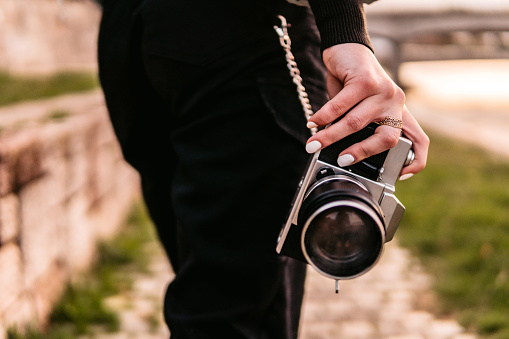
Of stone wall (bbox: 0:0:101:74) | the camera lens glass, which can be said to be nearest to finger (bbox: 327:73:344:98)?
the camera lens glass

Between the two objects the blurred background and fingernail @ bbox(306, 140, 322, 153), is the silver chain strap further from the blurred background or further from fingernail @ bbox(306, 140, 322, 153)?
the blurred background

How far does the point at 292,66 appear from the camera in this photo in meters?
1.00

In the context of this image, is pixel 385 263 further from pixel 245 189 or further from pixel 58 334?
pixel 245 189

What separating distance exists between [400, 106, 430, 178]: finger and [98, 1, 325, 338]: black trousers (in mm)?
194

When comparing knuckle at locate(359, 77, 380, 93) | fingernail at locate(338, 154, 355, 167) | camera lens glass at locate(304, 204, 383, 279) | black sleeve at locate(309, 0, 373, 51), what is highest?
black sleeve at locate(309, 0, 373, 51)

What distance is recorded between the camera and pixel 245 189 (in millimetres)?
960

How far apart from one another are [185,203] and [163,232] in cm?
35

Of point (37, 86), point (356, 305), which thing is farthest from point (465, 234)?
point (37, 86)

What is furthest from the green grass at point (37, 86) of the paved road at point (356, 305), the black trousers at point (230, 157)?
the black trousers at point (230, 157)

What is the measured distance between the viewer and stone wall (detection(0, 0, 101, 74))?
17.2ft

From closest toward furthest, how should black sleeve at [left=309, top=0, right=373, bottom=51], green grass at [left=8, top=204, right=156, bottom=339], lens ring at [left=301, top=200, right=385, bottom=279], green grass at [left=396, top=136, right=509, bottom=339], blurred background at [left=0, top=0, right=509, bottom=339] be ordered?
lens ring at [left=301, top=200, right=385, bottom=279], black sleeve at [left=309, top=0, right=373, bottom=51], blurred background at [left=0, top=0, right=509, bottom=339], green grass at [left=8, top=204, right=156, bottom=339], green grass at [left=396, top=136, right=509, bottom=339]

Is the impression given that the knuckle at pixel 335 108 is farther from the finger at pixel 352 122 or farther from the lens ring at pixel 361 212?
the lens ring at pixel 361 212

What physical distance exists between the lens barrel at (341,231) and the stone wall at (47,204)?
117cm

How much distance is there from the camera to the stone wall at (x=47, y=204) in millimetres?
1675
